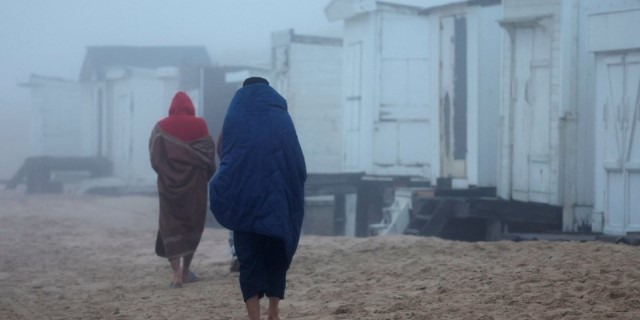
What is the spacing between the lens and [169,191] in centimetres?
981

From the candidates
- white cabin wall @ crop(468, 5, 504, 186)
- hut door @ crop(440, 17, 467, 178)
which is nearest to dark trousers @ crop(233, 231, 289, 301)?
white cabin wall @ crop(468, 5, 504, 186)

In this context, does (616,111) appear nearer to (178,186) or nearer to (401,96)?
(178,186)

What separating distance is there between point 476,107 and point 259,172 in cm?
833

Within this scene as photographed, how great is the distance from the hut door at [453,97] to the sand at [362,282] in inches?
94.4

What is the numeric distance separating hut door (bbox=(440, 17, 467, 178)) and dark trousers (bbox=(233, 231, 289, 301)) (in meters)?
8.73

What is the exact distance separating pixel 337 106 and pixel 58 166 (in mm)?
11486

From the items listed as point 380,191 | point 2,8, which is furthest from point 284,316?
point 2,8

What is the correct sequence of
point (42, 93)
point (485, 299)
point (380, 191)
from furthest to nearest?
1. point (42, 93)
2. point (380, 191)
3. point (485, 299)

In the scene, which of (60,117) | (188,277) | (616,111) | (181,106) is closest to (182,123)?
(181,106)

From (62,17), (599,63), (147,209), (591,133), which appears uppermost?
(62,17)

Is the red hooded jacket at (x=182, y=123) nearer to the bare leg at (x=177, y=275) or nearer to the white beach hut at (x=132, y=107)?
the bare leg at (x=177, y=275)

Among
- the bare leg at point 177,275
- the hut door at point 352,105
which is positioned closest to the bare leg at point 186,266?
the bare leg at point 177,275

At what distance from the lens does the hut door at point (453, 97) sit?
1472 centimetres

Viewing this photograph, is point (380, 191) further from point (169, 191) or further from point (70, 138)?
point (70, 138)
